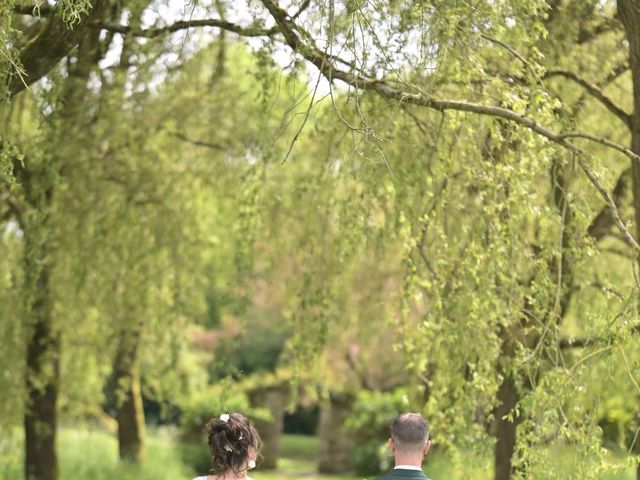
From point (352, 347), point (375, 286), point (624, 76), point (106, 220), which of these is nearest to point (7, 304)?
point (106, 220)

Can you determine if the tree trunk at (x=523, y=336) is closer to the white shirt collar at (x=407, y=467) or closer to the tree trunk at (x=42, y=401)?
the white shirt collar at (x=407, y=467)

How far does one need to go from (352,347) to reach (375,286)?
22.3 feet

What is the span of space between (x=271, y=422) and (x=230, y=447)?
14828 mm

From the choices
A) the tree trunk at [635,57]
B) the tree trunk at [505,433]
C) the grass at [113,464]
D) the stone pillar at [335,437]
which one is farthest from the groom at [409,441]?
the stone pillar at [335,437]

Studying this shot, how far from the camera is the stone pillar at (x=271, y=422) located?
1961cm

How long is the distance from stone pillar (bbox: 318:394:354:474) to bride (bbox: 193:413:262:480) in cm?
1426

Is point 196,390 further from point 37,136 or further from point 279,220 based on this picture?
point 37,136

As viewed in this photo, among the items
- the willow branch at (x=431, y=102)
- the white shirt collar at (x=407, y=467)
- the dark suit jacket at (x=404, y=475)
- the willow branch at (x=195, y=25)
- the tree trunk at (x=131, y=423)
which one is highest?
the willow branch at (x=195, y=25)

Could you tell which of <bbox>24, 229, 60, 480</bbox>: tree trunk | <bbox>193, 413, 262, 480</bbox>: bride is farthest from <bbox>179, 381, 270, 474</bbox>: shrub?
<bbox>193, 413, 262, 480</bbox>: bride

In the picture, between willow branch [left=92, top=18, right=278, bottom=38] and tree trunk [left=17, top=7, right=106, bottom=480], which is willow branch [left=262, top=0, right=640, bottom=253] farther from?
tree trunk [left=17, top=7, right=106, bottom=480]

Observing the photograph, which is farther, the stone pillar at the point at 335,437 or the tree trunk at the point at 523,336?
the stone pillar at the point at 335,437

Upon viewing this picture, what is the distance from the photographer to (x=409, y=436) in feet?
14.4

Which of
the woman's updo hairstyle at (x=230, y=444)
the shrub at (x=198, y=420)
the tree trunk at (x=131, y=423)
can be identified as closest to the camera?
the woman's updo hairstyle at (x=230, y=444)

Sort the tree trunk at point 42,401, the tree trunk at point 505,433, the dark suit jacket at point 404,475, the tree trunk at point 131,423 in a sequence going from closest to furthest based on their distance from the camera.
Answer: the dark suit jacket at point 404,475
the tree trunk at point 505,433
the tree trunk at point 42,401
the tree trunk at point 131,423
